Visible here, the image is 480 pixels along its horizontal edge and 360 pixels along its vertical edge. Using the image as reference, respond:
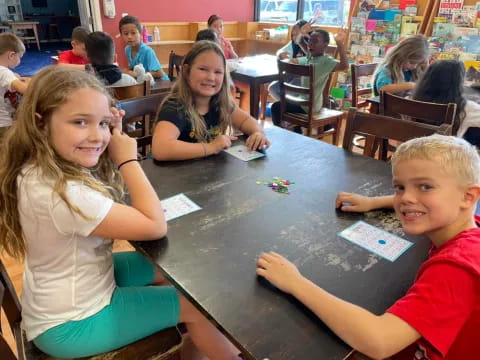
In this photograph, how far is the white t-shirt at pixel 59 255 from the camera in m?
0.89

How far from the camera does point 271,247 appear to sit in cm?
99

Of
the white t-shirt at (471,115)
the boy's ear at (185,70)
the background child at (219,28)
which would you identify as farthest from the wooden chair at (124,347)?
the background child at (219,28)

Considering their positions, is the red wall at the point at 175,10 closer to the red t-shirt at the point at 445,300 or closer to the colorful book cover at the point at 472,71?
the colorful book cover at the point at 472,71

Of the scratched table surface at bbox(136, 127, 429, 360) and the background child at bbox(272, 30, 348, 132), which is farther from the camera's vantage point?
the background child at bbox(272, 30, 348, 132)

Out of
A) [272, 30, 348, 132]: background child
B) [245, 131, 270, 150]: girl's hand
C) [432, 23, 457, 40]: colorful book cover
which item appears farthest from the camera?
[432, 23, 457, 40]: colorful book cover

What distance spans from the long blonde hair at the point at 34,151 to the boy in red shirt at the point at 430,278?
56 centimetres

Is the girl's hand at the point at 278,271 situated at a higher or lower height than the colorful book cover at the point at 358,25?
lower

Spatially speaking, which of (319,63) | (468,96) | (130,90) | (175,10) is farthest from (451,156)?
(175,10)

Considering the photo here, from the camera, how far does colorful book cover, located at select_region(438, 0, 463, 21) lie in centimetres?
388

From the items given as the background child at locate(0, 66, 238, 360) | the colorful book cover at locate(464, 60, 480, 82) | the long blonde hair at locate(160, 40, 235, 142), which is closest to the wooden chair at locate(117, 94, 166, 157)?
the long blonde hair at locate(160, 40, 235, 142)

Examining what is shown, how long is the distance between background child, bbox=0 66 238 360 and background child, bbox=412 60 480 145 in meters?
2.09

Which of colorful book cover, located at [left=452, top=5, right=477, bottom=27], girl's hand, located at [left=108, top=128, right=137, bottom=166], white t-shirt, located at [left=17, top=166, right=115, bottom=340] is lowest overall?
white t-shirt, located at [left=17, top=166, right=115, bottom=340]

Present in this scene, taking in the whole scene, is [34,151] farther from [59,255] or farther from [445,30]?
[445,30]

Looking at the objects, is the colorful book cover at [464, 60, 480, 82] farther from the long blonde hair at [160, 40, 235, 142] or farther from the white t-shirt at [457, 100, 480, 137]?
the long blonde hair at [160, 40, 235, 142]
